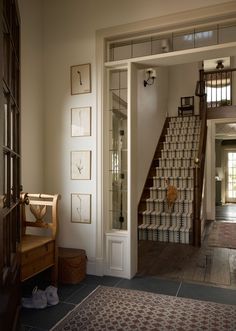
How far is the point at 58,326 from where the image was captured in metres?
2.12

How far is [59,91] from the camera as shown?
3.38m

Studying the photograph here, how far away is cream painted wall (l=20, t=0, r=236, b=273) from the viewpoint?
3.14m

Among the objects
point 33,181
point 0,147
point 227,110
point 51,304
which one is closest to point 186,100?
point 227,110

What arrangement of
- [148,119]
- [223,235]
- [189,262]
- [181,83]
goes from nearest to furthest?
[189,262] < [223,235] < [148,119] < [181,83]

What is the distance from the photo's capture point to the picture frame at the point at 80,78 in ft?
10.5

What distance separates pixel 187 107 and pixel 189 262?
546cm

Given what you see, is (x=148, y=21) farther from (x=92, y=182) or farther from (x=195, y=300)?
(x=195, y=300)

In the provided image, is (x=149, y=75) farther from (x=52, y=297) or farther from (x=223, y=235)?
(x=52, y=297)

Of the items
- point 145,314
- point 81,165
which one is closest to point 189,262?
point 145,314

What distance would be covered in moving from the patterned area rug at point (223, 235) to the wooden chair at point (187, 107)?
3.37 metres

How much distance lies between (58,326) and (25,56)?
2.71 m

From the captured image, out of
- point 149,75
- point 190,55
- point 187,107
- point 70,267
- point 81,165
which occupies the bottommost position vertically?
point 70,267

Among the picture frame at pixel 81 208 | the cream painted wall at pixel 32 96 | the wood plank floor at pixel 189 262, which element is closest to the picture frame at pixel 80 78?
the cream painted wall at pixel 32 96

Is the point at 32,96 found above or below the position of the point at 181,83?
below
